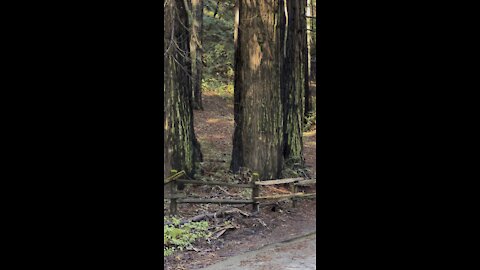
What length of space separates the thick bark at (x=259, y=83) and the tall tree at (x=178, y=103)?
1.04 metres

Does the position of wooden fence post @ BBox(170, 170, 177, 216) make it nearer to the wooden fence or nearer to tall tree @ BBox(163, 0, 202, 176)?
the wooden fence

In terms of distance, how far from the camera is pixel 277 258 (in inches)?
277

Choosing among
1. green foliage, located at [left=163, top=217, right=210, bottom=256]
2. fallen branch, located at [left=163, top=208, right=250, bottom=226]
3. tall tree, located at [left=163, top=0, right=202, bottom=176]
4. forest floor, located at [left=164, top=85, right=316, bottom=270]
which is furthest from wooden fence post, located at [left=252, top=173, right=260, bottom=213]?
tall tree, located at [left=163, top=0, right=202, bottom=176]

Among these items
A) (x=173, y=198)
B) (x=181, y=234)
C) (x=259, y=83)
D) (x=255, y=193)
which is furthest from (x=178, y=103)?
(x=181, y=234)

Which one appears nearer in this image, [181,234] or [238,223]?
[181,234]

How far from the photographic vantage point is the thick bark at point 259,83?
9922mm

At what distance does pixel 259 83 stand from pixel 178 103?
1596 mm

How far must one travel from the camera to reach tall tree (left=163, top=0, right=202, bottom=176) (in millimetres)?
9297

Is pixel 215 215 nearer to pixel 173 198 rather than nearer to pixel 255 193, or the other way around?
pixel 173 198
